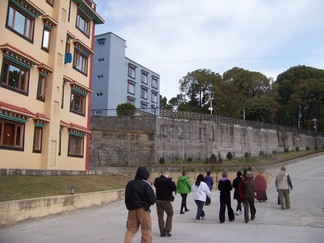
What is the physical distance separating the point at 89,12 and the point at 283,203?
62.4ft

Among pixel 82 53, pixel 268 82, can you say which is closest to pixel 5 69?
pixel 82 53

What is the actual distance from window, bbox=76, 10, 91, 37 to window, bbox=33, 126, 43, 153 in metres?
8.35

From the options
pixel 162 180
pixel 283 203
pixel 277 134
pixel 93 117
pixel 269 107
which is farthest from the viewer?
pixel 269 107

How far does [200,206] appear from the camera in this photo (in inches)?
457

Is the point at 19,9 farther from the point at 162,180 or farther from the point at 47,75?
the point at 162,180

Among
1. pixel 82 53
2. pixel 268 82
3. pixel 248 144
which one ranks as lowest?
pixel 248 144

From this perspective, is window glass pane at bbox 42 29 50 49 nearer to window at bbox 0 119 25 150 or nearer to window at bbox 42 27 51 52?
window at bbox 42 27 51 52

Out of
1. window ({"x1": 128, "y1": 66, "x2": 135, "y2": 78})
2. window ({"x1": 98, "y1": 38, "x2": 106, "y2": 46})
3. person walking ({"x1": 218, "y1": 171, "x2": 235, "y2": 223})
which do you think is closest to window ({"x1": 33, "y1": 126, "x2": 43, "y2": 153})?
person walking ({"x1": 218, "y1": 171, "x2": 235, "y2": 223})

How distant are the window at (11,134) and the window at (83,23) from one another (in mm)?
9307

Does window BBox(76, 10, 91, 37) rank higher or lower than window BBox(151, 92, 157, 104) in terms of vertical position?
lower

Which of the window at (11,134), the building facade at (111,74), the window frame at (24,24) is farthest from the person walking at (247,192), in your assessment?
the building facade at (111,74)

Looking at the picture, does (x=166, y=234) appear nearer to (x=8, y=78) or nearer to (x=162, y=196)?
(x=162, y=196)

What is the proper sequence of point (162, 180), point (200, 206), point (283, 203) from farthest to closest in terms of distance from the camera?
1. point (283, 203)
2. point (200, 206)
3. point (162, 180)

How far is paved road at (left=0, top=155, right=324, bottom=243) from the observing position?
28.7 feet
